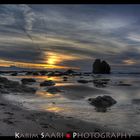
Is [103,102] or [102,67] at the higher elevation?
[102,67]

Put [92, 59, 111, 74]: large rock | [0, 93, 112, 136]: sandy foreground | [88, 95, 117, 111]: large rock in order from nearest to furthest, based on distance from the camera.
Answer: [0, 93, 112, 136]: sandy foreground → [88, 95, 117, 111]: large rock → [92, 59, 111, 74]: large rock

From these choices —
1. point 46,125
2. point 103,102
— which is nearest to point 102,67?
point 103,102

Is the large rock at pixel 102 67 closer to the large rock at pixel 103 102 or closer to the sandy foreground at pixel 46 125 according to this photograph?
the large rock at pixel 103 102

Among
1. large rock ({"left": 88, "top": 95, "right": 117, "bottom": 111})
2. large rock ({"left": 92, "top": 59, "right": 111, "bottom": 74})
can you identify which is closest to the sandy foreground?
large rock ({"left": 88, "top": 95, "right": 117, "bottom": 111})

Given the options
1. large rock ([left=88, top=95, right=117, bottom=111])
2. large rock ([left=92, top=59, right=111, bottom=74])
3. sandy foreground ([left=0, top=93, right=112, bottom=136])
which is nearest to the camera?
sandy foreground ([left=0, top=93, right=112, bottom=136])

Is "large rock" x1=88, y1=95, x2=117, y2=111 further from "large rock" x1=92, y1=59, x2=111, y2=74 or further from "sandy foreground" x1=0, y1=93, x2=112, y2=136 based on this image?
"large rock" x1=92, y1=59, x2=111, y2=74

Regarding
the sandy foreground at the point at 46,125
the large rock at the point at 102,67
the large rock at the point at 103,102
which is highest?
the large rock at the point at 102,67

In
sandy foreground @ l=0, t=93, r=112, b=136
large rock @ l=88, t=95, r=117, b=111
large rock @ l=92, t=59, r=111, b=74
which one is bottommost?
sandy foreground @ l=0, t=93, r=112, b=136

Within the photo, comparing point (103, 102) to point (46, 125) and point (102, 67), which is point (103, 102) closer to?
point (46, 125)

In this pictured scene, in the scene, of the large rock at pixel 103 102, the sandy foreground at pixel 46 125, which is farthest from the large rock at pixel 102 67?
the sandy foreground at pixel 46 125

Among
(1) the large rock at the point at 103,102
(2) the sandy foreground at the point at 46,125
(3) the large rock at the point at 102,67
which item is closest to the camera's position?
(2) the sandy foreground at the point at 46,125

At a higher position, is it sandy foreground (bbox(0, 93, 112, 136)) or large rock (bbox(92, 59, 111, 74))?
large rock (bbox(92, 59, 111, 74))

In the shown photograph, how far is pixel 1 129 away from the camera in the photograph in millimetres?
7188

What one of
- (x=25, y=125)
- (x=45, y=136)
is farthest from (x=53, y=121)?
Answer: (x=45, y=136)
